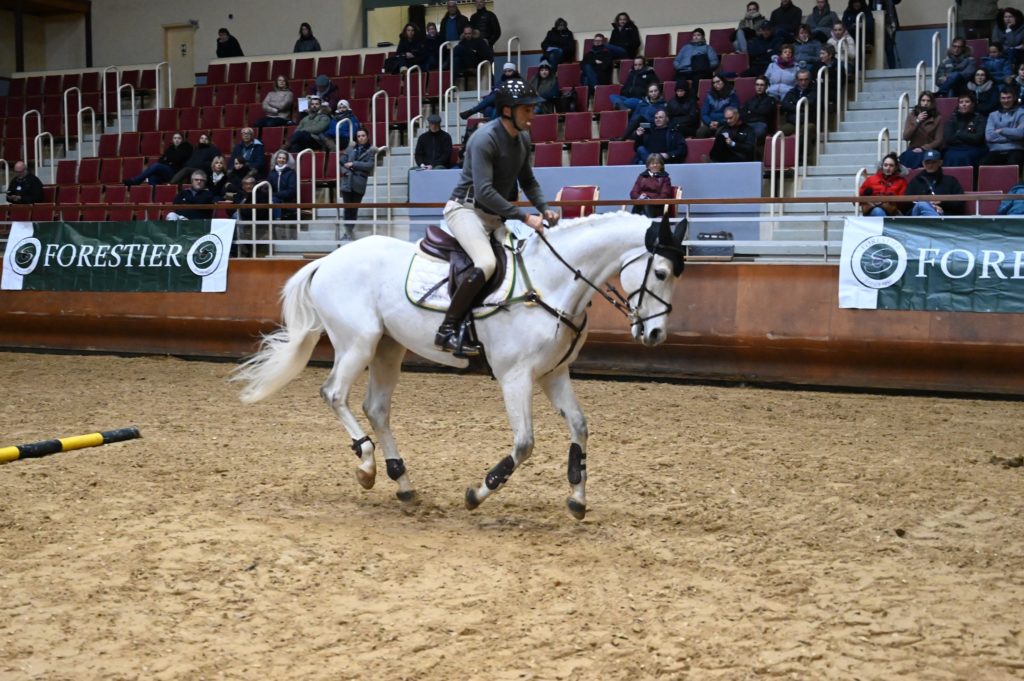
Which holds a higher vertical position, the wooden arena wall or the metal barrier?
the metal barrier

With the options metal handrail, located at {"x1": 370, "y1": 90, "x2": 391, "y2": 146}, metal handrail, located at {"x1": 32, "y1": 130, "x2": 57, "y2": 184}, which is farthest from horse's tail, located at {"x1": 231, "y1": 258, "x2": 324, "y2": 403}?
metal handrail, located at {"x1": 32, "y1": 130, "x2": 57, "y2": 184}

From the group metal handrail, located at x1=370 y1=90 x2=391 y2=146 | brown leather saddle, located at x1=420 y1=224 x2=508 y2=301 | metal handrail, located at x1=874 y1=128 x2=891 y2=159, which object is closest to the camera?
brown leather saddle, located at x1=420 y1=224 x2=508 y2=301

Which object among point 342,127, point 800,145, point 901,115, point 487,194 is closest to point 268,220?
point 342,127

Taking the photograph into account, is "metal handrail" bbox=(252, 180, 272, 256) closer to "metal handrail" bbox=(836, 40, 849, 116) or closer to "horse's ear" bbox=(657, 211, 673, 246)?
"metal handrail" bbox=(836, 40, 849, 116)

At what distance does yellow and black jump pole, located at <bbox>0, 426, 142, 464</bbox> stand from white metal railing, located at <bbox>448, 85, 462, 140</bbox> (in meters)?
11.7

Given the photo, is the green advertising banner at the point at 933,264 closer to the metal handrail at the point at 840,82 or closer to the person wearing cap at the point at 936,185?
the person wearing cap at the point at 936,185

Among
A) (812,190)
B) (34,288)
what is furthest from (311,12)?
(812,190)

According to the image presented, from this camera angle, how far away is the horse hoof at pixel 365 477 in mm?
7730

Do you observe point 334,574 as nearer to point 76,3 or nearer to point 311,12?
point 311,12

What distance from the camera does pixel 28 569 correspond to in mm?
6031

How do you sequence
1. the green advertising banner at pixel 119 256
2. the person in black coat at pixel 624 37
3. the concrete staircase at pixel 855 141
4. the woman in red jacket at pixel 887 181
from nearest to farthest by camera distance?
the woman in red jacket at pixel 887 181 < the concrete staircase at pixel 855 141 < the green advertising banner at pixel 119 256 < the person in black coat at pixel 624 37

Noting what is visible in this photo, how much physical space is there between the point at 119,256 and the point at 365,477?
1032cm

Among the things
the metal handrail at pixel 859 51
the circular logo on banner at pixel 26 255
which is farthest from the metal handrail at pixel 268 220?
the metal handrail at pixel 859 51

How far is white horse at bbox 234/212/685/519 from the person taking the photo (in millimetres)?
7133
